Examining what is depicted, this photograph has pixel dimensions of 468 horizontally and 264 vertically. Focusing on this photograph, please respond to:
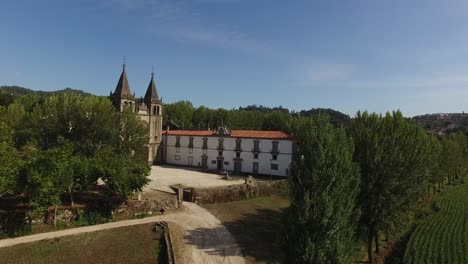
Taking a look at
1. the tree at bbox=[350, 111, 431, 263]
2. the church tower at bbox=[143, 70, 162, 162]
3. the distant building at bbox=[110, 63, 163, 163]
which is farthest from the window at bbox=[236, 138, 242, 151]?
the tree at bbox=[350, 111, 431, 263]

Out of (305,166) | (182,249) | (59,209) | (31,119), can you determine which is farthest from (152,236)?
(31,119)

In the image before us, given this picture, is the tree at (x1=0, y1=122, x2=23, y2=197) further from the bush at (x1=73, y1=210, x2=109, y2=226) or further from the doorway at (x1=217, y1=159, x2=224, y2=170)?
the doorway at (x1=217, y1=159, x2=224, y2=170)

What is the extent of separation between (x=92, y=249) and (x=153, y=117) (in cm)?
4281

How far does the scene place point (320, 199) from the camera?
893 inches

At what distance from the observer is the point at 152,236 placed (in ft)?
96.2

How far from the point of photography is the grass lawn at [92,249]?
25.0 metres

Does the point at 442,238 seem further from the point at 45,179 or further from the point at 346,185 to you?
the point at 45,179

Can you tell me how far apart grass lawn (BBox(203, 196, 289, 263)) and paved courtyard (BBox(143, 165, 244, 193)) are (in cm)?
764

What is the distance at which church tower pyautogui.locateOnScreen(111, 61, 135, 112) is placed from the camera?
59531 millimetres

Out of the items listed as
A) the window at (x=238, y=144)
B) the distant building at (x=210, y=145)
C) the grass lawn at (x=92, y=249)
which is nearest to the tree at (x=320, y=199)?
the grass lawn at (x=92, y=249)

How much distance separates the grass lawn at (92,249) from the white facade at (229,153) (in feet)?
92.2

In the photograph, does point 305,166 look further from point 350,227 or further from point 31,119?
point 31,119

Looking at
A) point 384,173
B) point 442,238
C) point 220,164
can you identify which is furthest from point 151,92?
point 442,238

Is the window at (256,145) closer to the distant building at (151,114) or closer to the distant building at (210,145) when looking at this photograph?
the distant building at (210,145)
